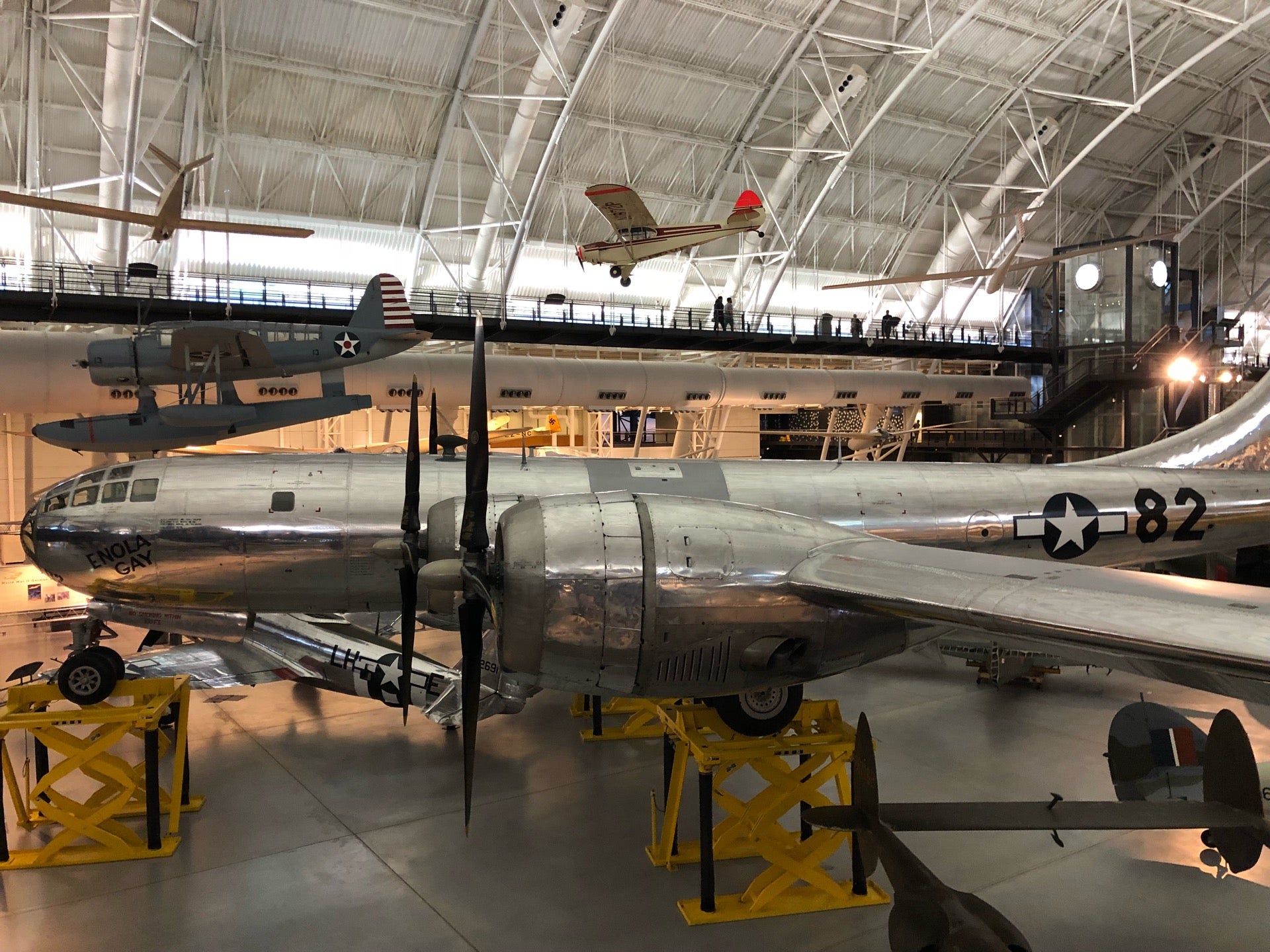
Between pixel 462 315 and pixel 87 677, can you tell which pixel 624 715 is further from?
pixel 462 315

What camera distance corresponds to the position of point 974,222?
41.1 meters

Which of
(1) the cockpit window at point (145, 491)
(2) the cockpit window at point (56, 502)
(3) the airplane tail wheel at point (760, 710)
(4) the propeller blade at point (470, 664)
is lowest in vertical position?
(3) the airplane tail wheel at point (760, 710)

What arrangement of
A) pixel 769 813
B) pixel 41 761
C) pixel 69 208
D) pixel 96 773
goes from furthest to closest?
1. pixel 69 208
2. pixel 41 761
3. pixel 96 773
4. pixel 769 813

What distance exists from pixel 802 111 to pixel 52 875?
35.6 metres

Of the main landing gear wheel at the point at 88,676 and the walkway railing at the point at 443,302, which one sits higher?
the walkway railing at the point at 443,302

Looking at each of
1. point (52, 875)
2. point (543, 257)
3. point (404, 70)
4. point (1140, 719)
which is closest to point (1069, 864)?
point (1140, 719)

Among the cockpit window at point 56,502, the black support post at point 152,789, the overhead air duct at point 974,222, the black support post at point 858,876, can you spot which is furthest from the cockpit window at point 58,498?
the overhead air duct at point 974,222

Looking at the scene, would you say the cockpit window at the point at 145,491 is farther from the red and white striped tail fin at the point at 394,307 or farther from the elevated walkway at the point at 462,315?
the elevated walkway at the point at 462,315

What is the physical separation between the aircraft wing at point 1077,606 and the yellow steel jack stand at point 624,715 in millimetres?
5310

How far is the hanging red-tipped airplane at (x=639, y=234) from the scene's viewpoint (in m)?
Answer: 23.8

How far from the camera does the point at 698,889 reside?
8531 mm

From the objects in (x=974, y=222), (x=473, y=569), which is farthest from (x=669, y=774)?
(x=974, y=222)

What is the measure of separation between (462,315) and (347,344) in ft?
41.3

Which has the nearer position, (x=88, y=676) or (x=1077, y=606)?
(x=1077, y=606)
